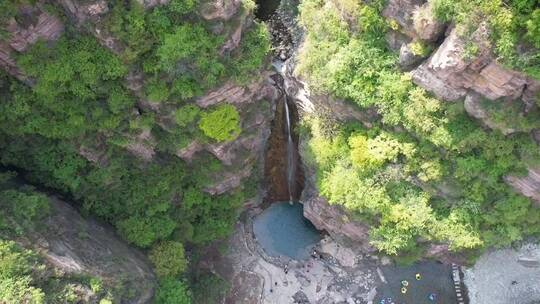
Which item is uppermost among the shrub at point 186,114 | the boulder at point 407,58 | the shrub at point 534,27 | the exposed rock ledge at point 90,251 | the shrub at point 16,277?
the shrub at point 534,27

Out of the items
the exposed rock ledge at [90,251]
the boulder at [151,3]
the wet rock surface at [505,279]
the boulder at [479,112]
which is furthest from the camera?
the wet rock surface at [505,279]

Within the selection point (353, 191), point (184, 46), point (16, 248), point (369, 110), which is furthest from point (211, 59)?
point (16, 248)

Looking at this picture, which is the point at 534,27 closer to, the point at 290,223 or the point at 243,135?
the point at 243,135

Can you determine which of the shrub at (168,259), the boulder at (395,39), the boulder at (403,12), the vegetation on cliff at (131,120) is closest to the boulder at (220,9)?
the vegetation on cliff at (131,120)

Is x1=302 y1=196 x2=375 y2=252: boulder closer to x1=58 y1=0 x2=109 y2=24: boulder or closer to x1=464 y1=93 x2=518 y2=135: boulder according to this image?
x1=464 y1=93 x2=518 y2=135: boulder

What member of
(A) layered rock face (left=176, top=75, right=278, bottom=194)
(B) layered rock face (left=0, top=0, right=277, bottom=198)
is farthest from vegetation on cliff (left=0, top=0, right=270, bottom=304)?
(A) layered rock face (left=176, top=75, right=278, bottom=194)

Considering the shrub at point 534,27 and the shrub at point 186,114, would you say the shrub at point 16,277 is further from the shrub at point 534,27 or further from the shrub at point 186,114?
the shrub at point 534,27
